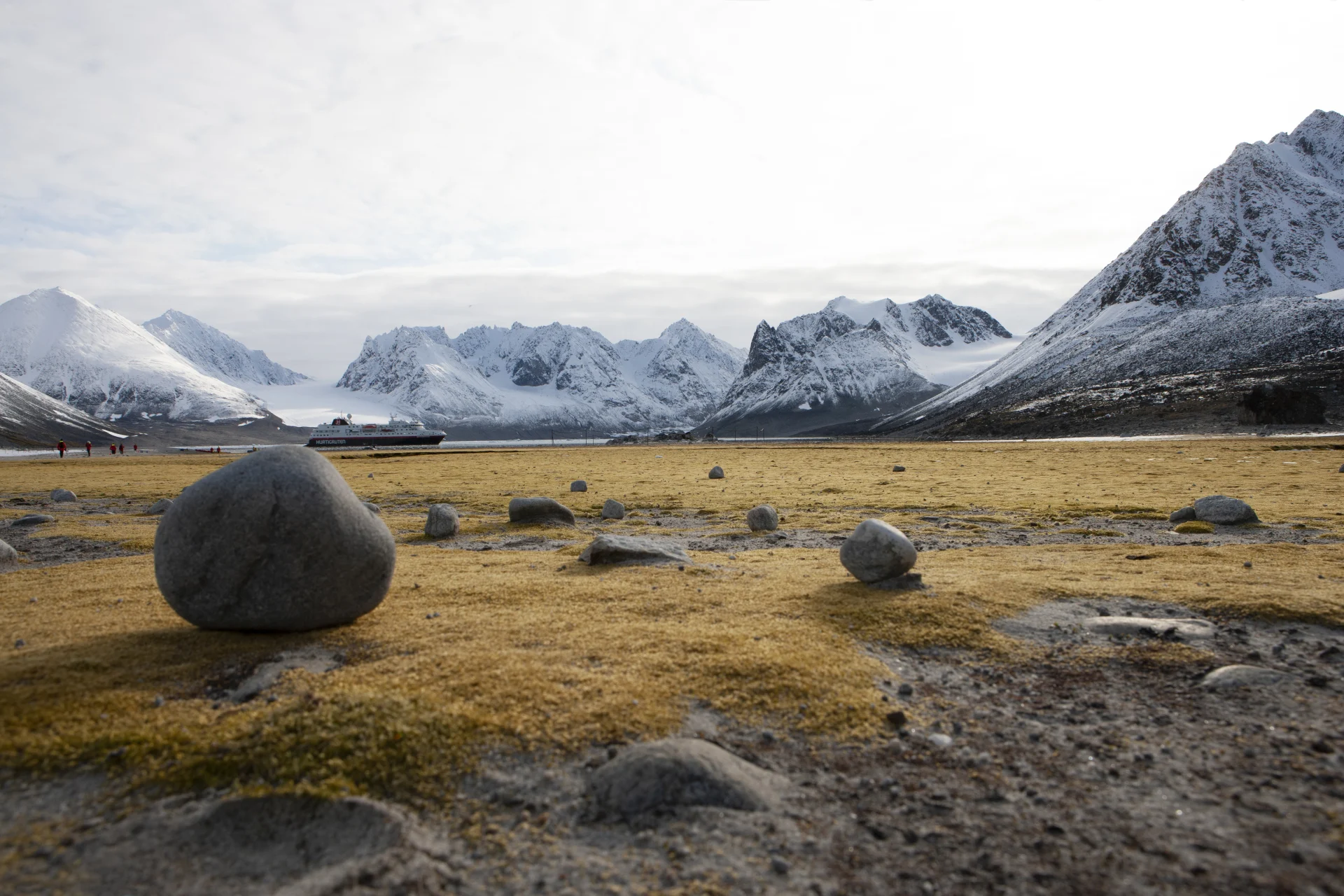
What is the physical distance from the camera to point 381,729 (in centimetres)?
615

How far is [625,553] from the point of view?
1349 cm

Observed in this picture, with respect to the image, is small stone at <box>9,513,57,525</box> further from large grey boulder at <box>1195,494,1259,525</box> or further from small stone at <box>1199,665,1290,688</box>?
large grey boulder at <box>1195,494,1259,525</box>

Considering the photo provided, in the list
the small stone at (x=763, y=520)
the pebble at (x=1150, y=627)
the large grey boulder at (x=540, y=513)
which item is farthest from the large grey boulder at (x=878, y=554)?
the large grey boulder at (x=540, y=513)

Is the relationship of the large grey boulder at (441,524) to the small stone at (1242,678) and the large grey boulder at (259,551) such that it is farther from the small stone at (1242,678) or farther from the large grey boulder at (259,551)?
the small stone at (1242,678)

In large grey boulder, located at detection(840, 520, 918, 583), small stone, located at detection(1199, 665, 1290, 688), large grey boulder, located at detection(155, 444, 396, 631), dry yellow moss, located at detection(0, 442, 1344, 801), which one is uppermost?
large grey boulder, located at detection(155, 444, 396, 631)

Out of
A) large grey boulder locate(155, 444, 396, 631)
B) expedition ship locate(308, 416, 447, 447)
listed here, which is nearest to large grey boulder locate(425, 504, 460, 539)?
large grey boulder locate(155, 444, 396, 631)

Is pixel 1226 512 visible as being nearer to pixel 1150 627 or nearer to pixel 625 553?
pixel 1150 627

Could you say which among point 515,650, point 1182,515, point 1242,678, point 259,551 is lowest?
point 1182,515

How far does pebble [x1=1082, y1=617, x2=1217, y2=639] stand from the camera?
8.96 meters

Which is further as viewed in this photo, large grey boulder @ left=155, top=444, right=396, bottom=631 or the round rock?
the round rock

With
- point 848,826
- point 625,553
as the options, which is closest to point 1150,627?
point 848,826

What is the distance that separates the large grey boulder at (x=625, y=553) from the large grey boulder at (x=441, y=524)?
22.2ft

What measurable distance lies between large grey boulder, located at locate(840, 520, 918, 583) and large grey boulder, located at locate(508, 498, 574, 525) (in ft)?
36.9

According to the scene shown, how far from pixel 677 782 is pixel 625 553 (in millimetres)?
7860
